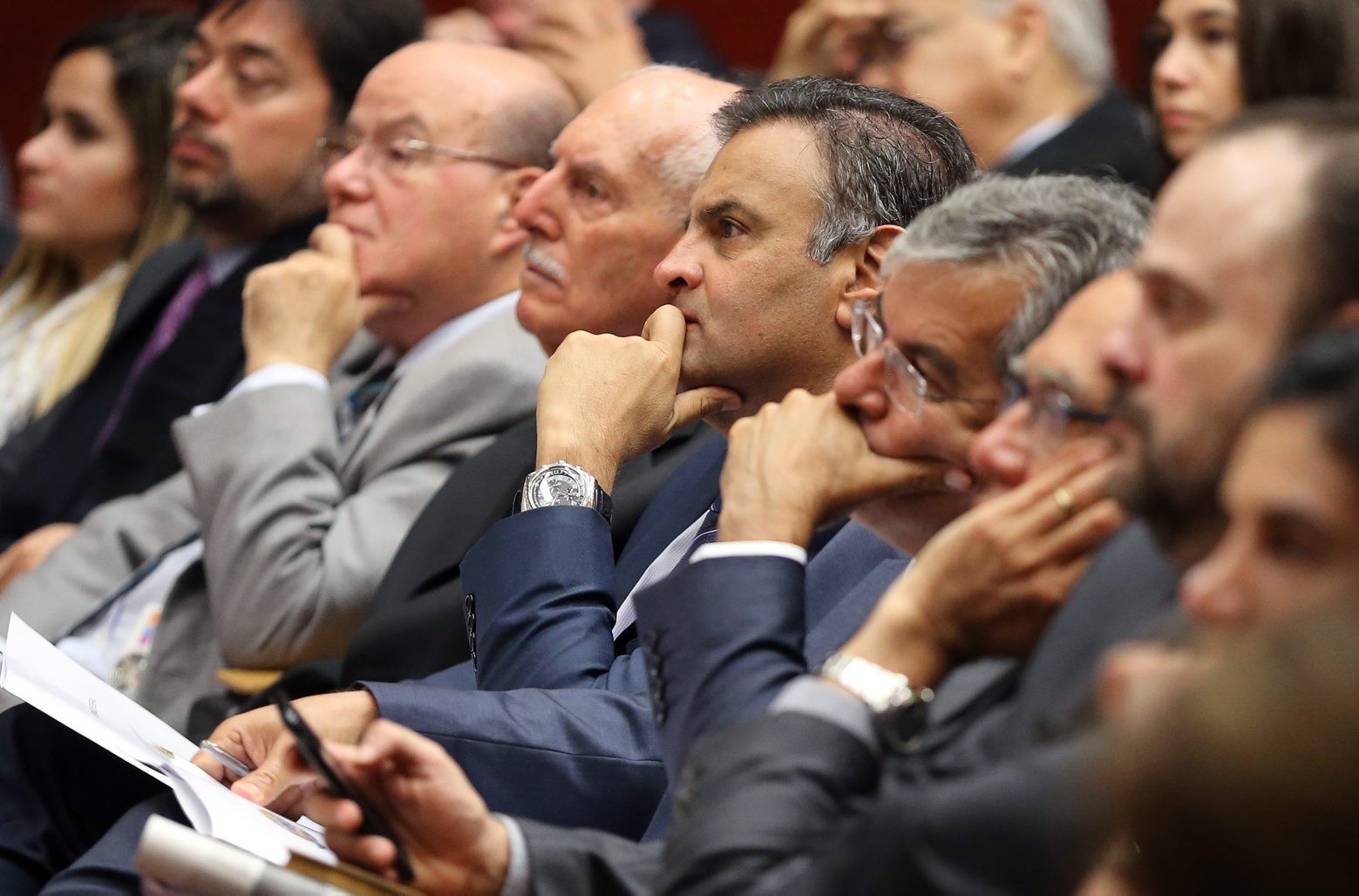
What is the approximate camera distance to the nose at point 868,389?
163 centimetres

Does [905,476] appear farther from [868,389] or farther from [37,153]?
[37,153]

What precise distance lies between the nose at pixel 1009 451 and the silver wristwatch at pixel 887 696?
179mm

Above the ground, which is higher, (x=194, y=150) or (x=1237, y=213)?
(x=1237, y=213)

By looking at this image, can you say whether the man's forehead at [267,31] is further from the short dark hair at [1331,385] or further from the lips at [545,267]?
the short dark hair at [1331,385]

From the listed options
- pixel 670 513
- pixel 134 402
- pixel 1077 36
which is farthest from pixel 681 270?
pixel 1077 36

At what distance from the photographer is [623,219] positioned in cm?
270

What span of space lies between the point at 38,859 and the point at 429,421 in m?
0.92

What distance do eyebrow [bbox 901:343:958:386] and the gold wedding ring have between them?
10.2 inches

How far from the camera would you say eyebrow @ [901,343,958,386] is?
5.17 feet

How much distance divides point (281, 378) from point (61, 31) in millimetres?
4572

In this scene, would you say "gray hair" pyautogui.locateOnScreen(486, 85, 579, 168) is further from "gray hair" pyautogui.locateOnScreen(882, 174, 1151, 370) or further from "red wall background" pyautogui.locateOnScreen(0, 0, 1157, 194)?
"red wall background" pyautogui.locateOnScreen(0, 0, 1157, 194)

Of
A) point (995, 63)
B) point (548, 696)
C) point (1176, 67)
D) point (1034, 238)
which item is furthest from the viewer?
point (995, 63)

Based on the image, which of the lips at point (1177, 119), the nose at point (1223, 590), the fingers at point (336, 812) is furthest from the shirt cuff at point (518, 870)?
the lips at point (1177, 119)

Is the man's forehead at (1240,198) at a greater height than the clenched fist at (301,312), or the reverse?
the man's forehead at (1240,198)
